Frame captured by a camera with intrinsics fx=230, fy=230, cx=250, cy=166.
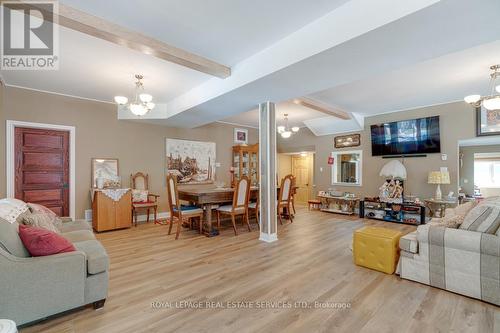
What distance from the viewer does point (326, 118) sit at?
22.7ft

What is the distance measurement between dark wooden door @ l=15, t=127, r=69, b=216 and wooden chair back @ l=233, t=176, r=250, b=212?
354cm

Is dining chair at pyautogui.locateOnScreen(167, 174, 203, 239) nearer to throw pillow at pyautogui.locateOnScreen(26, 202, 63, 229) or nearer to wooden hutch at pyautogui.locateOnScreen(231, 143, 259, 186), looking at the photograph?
throw pillow at pyautogui.locateOnScreen(26, 202, 63, 229)

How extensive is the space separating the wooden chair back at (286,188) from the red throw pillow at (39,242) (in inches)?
154

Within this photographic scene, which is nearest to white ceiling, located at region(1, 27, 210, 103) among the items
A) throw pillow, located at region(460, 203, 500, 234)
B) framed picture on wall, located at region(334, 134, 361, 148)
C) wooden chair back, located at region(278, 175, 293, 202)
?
wooden chair back, located at region(278, 175, 293, 202)

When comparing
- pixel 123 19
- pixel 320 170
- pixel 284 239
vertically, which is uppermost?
pixel 123 19

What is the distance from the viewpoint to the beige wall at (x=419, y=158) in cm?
510

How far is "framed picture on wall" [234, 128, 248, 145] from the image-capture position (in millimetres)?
7578

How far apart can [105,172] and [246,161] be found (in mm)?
3996

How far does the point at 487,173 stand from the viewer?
7.52 m

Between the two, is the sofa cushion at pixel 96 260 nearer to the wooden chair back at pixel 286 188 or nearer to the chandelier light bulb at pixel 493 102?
the wooden chair back at pixel 286 188

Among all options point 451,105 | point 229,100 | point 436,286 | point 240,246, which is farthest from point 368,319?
point 451,105

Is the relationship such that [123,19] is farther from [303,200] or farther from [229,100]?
[303,200]

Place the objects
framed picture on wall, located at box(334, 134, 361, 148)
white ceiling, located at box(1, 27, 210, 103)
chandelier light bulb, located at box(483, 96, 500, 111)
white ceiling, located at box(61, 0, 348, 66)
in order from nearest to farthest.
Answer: white ceiling, located at box(61, 0, 348, 66)
white ceiling, located at box(1, 27, 210, 103)
chandelier light bulb, located at box(483, 96, 500, 111)
framed picture on wall, located at box(334, 134, 361, 148)

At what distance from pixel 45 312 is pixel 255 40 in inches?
132
